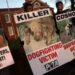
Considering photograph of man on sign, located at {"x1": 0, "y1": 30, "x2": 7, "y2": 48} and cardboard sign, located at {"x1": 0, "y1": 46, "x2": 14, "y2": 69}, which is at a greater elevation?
photograph of man on sign, located at {"x1": 0, "y1": 30, "x2": 7, "y2": 48}

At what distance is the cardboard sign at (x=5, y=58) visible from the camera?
5969 millimetres

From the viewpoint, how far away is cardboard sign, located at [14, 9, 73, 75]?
20.9 ft

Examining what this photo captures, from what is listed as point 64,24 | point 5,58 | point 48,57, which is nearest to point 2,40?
point 5,58

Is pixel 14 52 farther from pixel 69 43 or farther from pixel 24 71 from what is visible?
pixel 69 43

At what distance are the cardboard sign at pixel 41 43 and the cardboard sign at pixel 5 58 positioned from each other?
408 mm

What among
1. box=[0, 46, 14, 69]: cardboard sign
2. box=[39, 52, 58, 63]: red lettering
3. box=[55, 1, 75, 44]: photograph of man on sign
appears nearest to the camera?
box=[0, 46, 14, 69]: cardboard sign

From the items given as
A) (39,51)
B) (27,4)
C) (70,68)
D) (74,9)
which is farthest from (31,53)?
(74,9)

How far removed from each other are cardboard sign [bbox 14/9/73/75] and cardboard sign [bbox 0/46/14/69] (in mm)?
408

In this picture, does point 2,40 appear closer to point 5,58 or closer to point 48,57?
point 5,58

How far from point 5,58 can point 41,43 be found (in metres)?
1.02

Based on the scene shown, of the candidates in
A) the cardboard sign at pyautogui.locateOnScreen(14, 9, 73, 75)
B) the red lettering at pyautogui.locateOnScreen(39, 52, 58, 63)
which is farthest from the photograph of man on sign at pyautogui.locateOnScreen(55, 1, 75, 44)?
the red lettering at pyautogui.locateOnScreen(39, 52, 58, 63)

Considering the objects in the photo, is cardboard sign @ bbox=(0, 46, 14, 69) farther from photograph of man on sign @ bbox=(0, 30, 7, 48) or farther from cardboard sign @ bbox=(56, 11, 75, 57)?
cardboard sign @ bbox=(56, 11, 75, 57)

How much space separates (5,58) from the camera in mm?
6039

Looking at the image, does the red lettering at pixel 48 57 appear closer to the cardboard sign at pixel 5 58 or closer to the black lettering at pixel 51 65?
the black lettering at pixel 51 65
